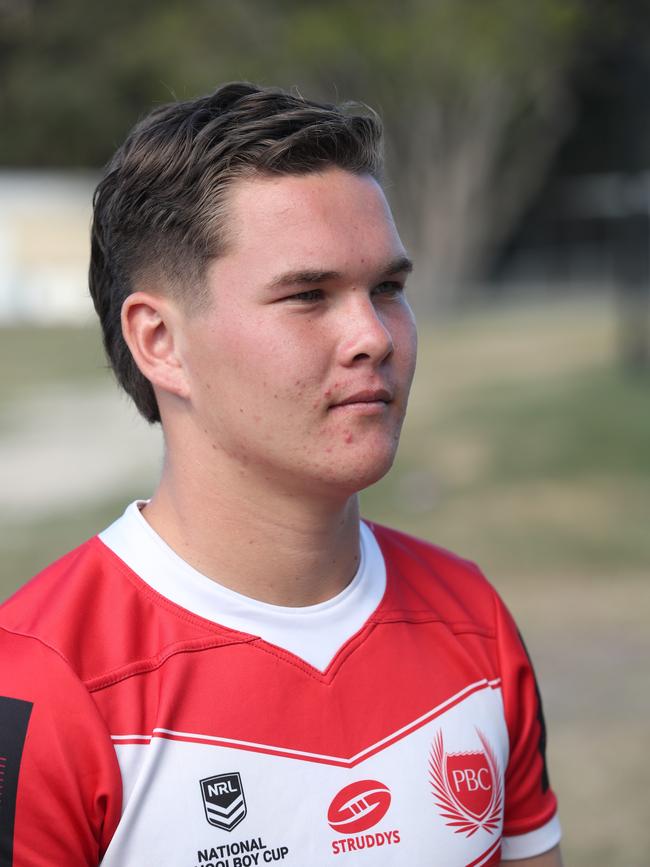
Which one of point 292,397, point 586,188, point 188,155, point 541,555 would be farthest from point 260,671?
point 586,188

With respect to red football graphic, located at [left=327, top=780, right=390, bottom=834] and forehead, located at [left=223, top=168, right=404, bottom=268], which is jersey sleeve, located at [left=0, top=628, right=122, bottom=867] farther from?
forehead, located at [left=223, top=168, right=404, bottom=268]

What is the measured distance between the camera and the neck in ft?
6.58

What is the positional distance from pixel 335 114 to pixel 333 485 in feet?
2.04

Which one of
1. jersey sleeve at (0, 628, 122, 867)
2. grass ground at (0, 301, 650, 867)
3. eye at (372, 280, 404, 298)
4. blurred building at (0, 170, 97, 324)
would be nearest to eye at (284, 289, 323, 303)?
eye at (372, 280, 404, 298)

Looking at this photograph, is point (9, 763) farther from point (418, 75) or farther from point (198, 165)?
point (418, 75)

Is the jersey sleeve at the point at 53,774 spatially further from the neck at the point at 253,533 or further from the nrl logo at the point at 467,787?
the nrl logo at the point at 467,787

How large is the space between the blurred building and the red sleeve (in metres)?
30.5

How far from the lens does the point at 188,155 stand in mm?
1927

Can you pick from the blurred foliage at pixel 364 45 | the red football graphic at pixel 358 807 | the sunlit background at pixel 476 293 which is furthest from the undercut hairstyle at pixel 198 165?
the blurred foliage at pixel 364 45

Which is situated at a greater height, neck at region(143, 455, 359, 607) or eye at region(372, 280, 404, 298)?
eye at region(372, 280, 404, 298)

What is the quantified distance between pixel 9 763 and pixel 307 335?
0.76 meters

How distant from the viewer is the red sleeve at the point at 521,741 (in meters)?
2.14

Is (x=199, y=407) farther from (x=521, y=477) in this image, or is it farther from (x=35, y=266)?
(x=35, y=266)

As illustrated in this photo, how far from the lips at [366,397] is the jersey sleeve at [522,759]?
565 millimetres
